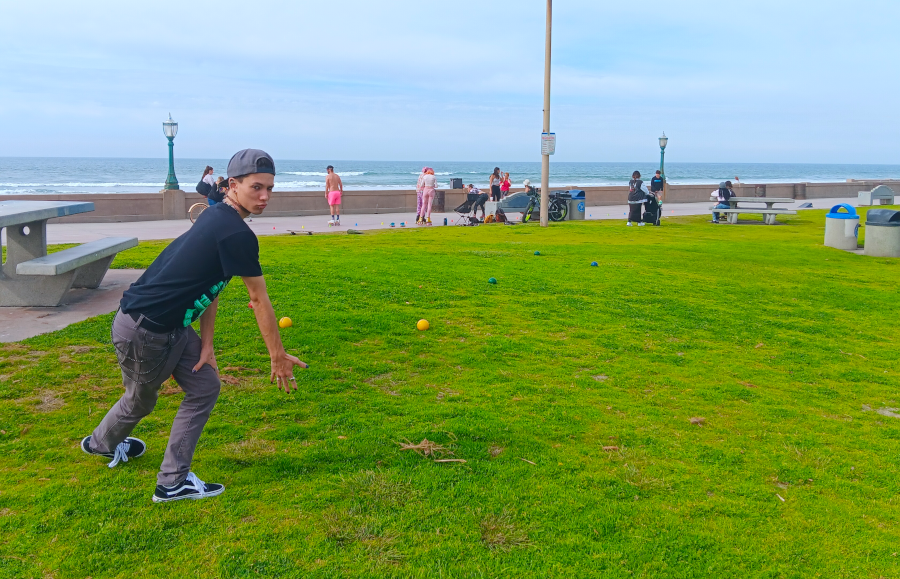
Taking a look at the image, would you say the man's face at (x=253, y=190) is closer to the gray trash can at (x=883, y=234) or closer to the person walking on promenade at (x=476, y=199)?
the gray trash can at (x=883, y=234)

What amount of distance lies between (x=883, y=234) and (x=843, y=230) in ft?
4.02

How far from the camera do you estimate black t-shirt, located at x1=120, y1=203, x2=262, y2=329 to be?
10.8 ft

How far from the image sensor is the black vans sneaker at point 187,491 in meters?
3.62

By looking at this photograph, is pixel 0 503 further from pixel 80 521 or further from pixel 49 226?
pixel 49 226

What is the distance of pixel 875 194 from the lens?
3266 cm

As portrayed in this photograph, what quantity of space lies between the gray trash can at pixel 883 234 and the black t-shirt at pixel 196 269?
1442 cm

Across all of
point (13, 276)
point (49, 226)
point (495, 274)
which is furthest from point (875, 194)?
point (13, 276)

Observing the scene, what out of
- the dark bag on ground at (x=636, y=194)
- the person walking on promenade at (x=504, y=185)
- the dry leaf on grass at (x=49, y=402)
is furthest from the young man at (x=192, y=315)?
the person walking on promenade at (x=504, y=185)

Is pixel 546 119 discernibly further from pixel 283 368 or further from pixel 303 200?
pixel 283 368

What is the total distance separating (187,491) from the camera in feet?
12.0

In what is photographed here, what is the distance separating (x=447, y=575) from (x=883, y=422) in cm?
363

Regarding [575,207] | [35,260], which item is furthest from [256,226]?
[35,260]

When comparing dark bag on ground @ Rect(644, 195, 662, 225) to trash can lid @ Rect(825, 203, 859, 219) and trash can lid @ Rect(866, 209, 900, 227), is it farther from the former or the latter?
trash can lid @ Rect(866, 209, 900, 227)

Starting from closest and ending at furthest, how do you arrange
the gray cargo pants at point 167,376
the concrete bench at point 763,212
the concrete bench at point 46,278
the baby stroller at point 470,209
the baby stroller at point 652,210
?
the gray cargo pants at point 167,376 → the concrete bench at point 46,278 → the baby stroller at point 470,209 → the baby stroller at point 652,210 → the concrete bench at point 763,212
